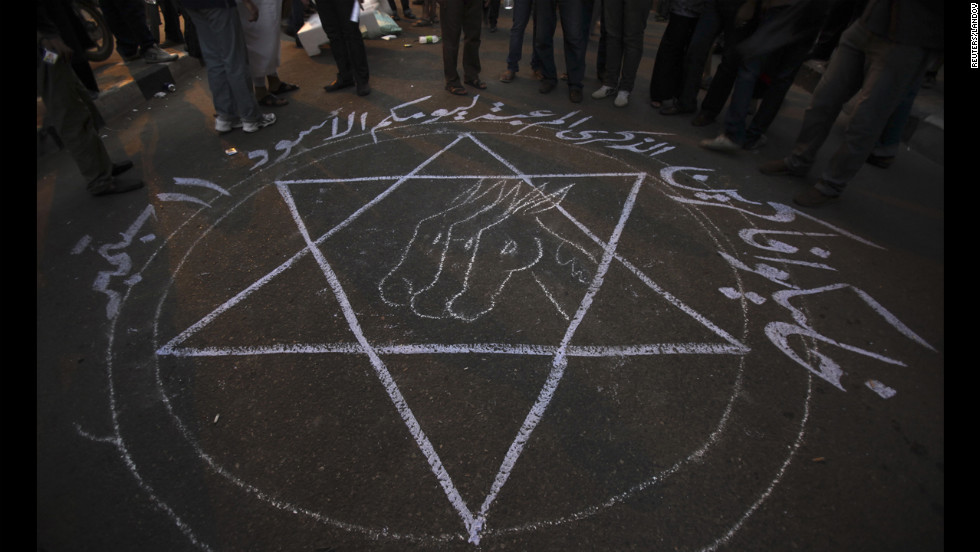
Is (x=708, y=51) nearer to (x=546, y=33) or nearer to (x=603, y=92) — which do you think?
(x=603, y=92)

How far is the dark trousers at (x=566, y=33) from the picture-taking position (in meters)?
4.68

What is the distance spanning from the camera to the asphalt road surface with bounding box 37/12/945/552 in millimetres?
1685

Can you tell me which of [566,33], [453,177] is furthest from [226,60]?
[566,33]

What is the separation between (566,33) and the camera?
4.82 m

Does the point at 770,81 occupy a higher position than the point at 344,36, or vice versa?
the point at 344,36

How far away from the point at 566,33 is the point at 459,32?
1.21 m

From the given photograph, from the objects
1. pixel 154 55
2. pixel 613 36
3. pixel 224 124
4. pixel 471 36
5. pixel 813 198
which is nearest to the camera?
pixel 813 198

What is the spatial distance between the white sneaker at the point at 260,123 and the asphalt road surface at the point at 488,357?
731mm

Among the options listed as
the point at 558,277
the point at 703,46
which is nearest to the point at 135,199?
the point at 558,277

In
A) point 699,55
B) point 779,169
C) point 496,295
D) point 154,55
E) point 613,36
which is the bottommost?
point 496,295

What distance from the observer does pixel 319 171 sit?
3734 mm

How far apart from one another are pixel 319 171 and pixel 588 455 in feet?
10.2

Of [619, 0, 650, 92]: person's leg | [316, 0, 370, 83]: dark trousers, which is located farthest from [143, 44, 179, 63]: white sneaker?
[619, 0, 650, 92]: person's leg
